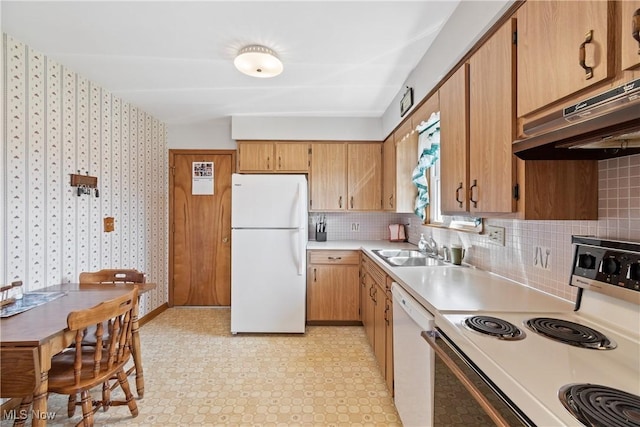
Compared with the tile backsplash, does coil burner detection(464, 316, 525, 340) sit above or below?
below

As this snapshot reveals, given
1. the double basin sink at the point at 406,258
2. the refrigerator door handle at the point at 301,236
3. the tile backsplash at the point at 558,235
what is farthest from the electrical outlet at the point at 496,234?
the refrigerator door handle at the point at 301,236

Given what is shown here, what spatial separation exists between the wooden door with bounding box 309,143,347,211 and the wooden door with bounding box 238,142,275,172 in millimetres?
522

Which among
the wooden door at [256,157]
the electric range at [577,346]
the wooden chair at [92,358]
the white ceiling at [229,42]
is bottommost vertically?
the wooden chair at [92,358]

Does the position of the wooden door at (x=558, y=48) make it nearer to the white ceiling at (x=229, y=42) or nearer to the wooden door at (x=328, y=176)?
the white ceiling at (x=229, y=42)

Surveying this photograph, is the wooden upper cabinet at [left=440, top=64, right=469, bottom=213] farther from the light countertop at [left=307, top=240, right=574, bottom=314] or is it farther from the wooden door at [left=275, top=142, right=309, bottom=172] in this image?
the wooden door at [left=275, top=142, right=309, bottom=172]

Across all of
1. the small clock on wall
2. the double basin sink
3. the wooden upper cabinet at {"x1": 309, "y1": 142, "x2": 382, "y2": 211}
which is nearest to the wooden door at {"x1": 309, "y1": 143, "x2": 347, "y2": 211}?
the wooden upper cabinet at {"x1": 309, "y1": 142, "x2": 382, "y2": 211}

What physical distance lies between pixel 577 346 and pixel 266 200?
2532mm

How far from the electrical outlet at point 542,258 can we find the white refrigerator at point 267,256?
77.7 inches

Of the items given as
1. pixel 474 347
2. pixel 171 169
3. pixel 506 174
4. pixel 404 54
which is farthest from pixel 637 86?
pixel 171 169

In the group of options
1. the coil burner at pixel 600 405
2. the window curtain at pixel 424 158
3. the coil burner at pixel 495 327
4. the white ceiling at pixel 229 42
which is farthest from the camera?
the window curtain at pixel 424 158

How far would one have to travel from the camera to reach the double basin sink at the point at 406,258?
7.44ft

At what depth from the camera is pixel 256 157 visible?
3492 millimetres

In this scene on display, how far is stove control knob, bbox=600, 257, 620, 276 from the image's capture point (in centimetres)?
98

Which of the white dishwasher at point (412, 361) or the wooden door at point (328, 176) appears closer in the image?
the white dishwasher at point (412, 361)
